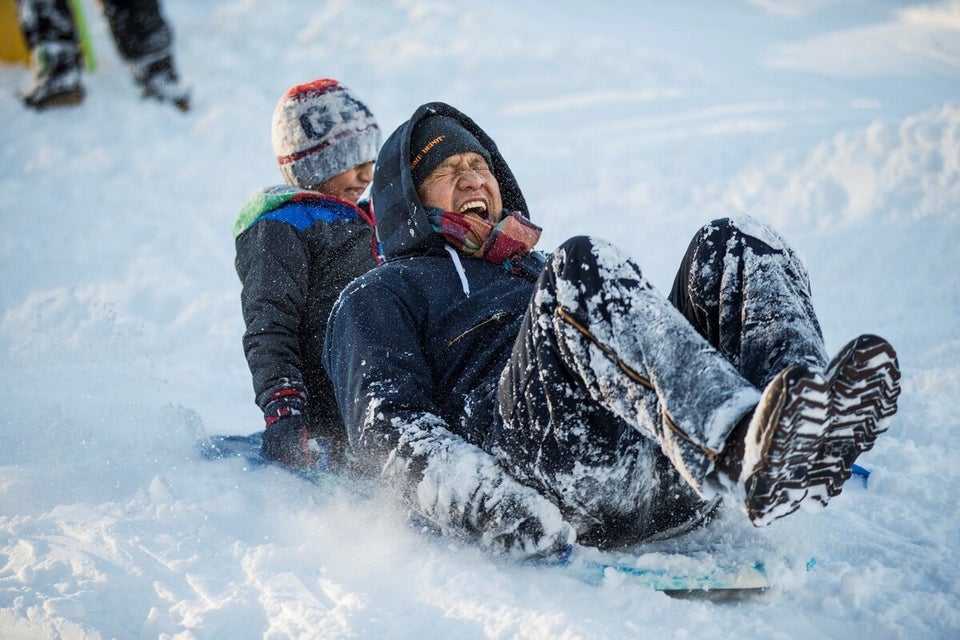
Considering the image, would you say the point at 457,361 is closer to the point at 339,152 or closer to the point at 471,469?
the point at 471,469

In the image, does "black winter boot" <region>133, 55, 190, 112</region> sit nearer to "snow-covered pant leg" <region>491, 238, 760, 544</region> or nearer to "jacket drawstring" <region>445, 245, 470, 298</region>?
"jacket drawstring" <region>445, 245, 470, 298</region>

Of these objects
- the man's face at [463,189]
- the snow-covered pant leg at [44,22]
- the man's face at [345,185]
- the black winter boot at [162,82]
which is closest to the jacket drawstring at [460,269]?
the man's face at [463,189]

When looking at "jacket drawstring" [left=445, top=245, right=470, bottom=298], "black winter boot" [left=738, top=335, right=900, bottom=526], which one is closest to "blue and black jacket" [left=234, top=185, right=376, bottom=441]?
"jacket drawstring" [left=445, top=245, right=470, bottom=298]

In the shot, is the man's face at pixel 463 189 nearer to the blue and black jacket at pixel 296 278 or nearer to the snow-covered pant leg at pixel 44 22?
the blue and black jacket at pixel 296 278

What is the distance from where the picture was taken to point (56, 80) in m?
7.59

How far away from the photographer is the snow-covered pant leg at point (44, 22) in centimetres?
738

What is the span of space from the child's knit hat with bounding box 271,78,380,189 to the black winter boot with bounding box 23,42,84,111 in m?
5.29

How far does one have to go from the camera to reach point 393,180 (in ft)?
8.44

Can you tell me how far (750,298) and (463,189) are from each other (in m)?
1.09

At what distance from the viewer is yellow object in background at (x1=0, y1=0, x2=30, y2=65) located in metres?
8.09

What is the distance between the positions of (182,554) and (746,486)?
4.60 ft

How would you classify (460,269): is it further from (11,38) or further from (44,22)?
(11,38)

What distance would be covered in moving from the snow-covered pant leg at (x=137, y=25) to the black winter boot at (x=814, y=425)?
7.64 meters

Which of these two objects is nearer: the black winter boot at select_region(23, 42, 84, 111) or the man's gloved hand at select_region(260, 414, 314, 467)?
the man's gloved hand at select_region(260, 414, 314, 467)
